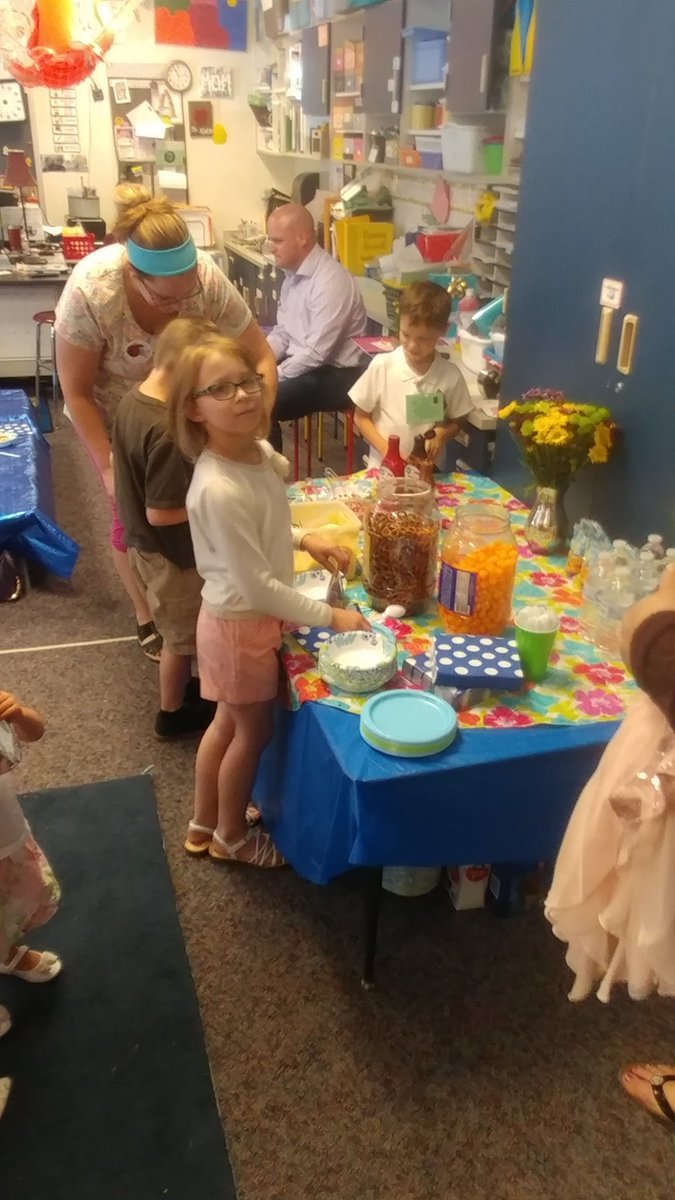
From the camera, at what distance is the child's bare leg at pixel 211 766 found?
1898 mm

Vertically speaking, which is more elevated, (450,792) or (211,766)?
(450,792)

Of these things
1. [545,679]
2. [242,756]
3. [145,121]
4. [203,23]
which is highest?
[203,23]

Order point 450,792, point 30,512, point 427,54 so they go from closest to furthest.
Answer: point 450,792 < point 30,512 < point 427,54

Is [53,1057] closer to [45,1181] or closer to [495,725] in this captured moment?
[45,1181]

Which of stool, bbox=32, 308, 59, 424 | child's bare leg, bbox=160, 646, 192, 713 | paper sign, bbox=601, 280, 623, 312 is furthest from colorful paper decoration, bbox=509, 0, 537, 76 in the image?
stool, bbox=32, 308, 59, 424

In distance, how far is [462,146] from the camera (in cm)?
344

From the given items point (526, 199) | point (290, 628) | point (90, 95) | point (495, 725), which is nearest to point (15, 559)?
point (290, 628)

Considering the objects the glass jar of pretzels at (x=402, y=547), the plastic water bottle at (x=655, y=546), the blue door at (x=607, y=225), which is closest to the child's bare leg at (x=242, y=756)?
the glass jar of pretzels at (x=402, y=547)

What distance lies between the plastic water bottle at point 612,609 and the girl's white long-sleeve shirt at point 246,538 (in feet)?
1.68

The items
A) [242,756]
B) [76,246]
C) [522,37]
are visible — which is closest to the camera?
[242,756]

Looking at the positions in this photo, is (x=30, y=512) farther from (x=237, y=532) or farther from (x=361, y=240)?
(x=361, y=240)

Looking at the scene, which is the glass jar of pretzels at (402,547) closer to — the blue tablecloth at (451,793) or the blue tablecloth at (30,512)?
the blue tablecloth at (451,793)

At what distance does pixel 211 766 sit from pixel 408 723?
699 mm

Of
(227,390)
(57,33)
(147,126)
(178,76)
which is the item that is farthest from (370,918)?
(178,76)
